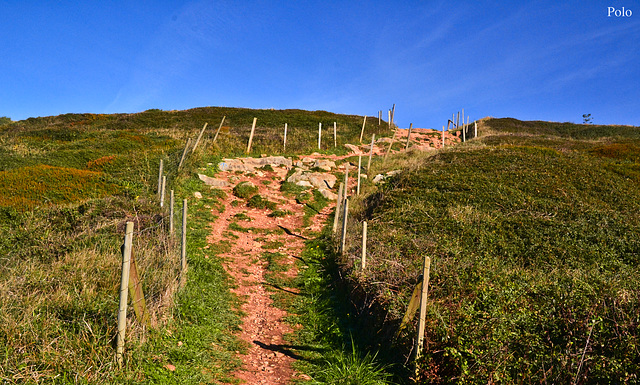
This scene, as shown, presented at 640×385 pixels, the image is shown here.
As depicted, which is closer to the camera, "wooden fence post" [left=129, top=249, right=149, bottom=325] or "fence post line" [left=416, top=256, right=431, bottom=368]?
"wooden fence post" [left=129, top=249, right=149, bottom=325]

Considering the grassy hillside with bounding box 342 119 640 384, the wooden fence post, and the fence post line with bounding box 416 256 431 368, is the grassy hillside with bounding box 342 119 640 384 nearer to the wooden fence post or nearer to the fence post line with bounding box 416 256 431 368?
the fence post line with bounding box 416 256 431 368

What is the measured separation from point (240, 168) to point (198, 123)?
70.3 feet

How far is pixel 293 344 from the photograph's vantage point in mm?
6809

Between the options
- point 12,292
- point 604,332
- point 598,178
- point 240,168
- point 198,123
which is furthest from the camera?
point 198,123

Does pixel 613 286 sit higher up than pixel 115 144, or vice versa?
pixel 115 144

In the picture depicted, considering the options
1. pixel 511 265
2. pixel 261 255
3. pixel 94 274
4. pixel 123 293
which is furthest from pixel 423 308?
pixel 261 255

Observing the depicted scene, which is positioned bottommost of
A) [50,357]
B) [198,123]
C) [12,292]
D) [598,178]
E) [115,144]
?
[50,357]

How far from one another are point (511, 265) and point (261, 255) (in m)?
7.06

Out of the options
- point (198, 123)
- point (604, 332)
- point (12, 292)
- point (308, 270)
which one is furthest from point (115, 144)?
point (604, 332)

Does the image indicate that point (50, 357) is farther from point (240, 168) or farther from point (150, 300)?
point (240, 168)

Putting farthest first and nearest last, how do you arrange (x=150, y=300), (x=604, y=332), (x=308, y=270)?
(x=308, y=270) < (x=150, y=300) < (x=604, y=332)

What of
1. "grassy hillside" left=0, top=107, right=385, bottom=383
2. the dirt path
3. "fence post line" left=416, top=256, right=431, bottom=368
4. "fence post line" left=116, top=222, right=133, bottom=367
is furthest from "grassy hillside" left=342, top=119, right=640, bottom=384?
"fence post line" left=116, top=222, right=133, bottom=367

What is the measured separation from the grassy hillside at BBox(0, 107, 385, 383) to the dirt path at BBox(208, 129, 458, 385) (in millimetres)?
439

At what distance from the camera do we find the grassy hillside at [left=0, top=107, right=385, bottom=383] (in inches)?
174
